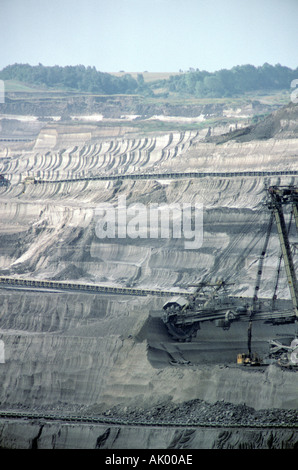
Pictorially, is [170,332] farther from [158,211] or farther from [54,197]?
[54,197]

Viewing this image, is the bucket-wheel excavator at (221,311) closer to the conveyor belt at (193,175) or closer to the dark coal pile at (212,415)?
the dark coal pile at (212,415)

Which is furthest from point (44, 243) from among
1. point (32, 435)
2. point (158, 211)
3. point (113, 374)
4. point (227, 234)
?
point (32, 435)

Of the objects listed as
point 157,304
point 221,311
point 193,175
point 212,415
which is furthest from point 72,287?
point 212,415

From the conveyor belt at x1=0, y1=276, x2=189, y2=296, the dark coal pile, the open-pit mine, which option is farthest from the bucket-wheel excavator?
the conveyor belt at x1=0, y1=276, x2=189, y2=296

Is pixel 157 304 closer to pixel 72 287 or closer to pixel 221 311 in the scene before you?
pixel 221 311

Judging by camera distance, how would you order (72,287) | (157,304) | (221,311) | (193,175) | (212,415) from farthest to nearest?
(193,175) → (72,287) → (157,304) → (221,311) → (212,415)

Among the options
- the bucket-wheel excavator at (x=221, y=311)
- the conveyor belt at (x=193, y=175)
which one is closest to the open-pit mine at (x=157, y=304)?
the bucket-wheel excavator at (x=221, y=311)

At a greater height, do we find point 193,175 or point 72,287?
point 193,175
